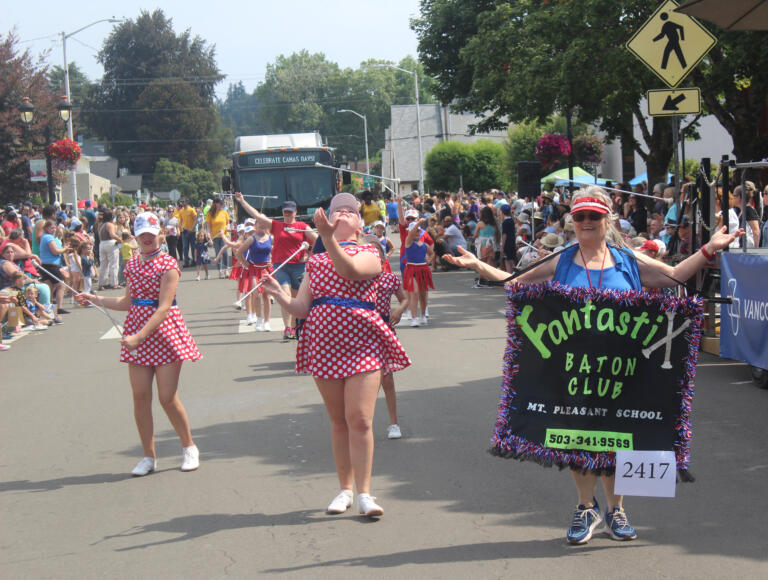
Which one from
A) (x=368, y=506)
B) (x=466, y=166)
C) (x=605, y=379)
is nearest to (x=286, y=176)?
(x=368, y=506)

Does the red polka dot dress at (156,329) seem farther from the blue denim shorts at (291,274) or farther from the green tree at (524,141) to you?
the green tree at (524,141)

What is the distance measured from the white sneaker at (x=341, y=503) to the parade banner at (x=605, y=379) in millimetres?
1187

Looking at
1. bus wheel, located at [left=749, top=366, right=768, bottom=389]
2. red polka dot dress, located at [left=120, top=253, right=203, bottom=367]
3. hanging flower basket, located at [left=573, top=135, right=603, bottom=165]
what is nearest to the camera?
red polka dot dress, located at [left=120, top=253, right=203, bottom=367]

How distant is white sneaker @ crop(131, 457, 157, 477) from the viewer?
684cm

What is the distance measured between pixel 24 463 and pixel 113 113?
81321mm

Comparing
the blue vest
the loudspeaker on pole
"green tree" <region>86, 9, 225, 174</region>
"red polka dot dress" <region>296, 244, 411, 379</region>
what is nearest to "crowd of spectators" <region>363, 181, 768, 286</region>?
the loudspeaker on pole

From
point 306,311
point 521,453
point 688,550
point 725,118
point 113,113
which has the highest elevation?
point 113,113

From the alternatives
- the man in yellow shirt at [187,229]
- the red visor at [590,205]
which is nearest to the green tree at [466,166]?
the man in yellow shirt at [187,229]

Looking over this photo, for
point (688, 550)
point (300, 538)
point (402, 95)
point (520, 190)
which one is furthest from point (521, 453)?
point (402, 95)

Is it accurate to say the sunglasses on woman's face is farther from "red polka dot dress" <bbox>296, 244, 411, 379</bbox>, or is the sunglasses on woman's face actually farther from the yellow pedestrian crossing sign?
the yellow pedestrian crossing sign

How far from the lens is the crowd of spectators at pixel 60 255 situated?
1553 centimetres

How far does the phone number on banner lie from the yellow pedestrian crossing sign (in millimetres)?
6227

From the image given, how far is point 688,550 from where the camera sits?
491 cm

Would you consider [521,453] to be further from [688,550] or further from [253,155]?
[253,155]
